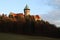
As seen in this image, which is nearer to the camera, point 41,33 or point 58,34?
point 58,34

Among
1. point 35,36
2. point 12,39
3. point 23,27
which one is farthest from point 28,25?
point 12,39

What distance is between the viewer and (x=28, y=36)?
62.0 feet

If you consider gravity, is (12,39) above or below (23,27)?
below

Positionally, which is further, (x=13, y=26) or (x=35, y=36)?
(x=13, y=26)

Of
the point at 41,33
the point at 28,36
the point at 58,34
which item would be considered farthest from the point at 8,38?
the point at 58,34

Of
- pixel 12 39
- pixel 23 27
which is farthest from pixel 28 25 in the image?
pixel 12 39

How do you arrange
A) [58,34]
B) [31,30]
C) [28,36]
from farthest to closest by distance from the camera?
1. [31,30]
2. [28,36]
3. [58,34]

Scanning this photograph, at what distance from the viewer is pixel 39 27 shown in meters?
20.2

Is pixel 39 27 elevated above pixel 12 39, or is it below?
above

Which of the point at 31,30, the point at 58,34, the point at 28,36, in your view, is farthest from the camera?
the point at 31,30

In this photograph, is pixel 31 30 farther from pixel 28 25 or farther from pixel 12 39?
pixel 12 39

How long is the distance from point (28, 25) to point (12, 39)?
3723 mm

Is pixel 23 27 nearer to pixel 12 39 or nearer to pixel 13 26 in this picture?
pixel 13 26

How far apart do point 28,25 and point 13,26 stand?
1.70 metres
